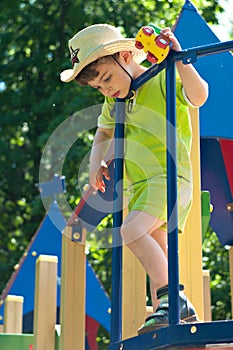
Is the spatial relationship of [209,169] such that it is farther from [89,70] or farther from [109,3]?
[109,3]

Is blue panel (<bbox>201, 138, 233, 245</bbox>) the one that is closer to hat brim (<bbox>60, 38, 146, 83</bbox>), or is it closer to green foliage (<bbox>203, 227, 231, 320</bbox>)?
hat brim (<bbox>60, 38, 146, 83</bbox>)

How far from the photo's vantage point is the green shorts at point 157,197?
13.0ft

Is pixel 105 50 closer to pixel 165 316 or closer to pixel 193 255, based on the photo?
pixel 193 255

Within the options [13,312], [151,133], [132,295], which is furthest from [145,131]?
[13,312]

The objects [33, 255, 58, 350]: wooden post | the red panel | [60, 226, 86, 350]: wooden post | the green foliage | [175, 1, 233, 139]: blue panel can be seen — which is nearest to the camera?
[175, 1, 233, 139]: blue panel

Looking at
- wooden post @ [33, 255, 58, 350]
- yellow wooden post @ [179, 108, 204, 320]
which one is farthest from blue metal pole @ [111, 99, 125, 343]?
wooden post @ [33, 255, 58, 350]

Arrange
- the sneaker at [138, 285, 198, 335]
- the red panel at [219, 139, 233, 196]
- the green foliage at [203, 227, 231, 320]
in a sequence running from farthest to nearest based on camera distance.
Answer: the green foliage at [203, 227, 231, 320] → the red panel at [219, 139, 233, 196] → the sneaker at [138, 285, 198, 335]

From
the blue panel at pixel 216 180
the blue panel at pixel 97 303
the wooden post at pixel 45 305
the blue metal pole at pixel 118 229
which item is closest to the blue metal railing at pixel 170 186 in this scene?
the blue metal pole at pixel 118 229

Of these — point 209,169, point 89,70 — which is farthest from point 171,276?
point 209,169

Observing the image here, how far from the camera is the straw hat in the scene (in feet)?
13.6

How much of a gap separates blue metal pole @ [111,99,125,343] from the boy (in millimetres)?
36

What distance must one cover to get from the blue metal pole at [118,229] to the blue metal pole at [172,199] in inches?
18.6

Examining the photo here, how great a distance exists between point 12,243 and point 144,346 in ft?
34.3

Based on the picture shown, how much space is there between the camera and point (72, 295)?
5.61 m
